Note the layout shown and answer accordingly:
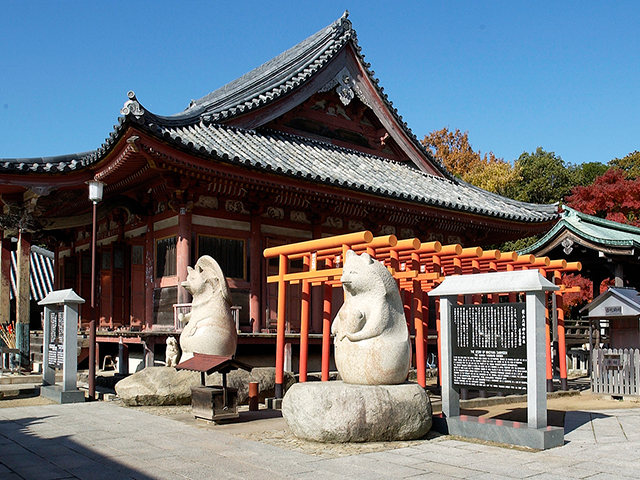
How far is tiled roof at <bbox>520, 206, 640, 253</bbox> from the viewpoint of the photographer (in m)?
15.6

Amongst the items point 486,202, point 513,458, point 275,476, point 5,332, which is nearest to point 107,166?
point 5,332

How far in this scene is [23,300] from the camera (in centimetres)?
1368

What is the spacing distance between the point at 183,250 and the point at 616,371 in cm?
912

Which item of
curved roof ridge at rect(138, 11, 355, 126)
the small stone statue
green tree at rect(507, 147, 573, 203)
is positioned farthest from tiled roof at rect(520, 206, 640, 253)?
green tree at rect(507, 147, 573, 203)

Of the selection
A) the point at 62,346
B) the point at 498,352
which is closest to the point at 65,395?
the point at 62,346

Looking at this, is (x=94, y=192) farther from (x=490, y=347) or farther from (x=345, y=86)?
(x=345, y=86)

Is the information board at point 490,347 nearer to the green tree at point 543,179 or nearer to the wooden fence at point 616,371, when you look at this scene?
the wooden fence at point 616,371

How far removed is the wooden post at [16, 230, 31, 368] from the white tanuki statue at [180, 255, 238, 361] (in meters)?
5.13

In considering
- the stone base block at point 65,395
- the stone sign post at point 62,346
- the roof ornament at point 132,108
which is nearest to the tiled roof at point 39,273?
the stone sign post at point 62,346

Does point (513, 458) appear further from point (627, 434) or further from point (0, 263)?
point (0, 263)

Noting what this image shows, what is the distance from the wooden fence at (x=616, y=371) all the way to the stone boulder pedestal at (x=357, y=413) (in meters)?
6.42

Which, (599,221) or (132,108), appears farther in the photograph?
(599,221)

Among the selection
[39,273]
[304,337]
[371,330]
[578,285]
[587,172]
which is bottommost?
[304,337]

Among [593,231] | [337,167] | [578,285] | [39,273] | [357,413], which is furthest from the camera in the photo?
[39,273]
